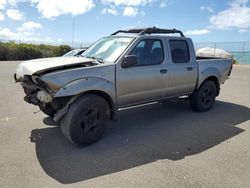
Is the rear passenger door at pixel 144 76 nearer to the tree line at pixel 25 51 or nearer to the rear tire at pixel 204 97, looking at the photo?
the rear tire at pixel 204 97

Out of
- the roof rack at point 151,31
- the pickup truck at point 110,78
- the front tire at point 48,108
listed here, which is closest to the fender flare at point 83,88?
the pickup truck at point 110,78

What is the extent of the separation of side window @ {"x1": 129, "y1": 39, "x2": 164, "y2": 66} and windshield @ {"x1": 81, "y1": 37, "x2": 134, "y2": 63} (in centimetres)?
25

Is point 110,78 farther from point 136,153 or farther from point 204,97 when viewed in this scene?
point 204,97

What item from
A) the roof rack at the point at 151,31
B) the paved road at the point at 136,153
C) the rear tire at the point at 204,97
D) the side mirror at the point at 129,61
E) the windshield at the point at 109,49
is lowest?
the paved road at the point at 136,153

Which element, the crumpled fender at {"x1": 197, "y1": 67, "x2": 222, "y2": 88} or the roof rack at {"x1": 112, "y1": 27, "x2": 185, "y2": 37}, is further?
the crumpled fender at {"x1": 197, "y1": 67, "x2": 222, "y2": 88}

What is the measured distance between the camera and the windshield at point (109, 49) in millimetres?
5175

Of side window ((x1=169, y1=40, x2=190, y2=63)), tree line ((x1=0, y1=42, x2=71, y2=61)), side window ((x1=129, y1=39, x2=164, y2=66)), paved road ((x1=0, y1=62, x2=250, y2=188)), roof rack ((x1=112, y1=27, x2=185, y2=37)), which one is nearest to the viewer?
paved road ((x1=0, y1=62, x2=250, y2=188))

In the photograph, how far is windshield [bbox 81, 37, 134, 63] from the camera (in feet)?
17.0

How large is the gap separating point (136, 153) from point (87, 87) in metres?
1.38

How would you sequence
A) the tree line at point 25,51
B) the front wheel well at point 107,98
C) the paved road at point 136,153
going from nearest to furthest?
the paved road at point 136,153 < the front wheel well at point 107,98 < the tree line at point 25,51

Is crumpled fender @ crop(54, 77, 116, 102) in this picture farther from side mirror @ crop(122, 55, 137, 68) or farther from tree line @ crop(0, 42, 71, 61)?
tree line @ crop(0, 42, 71, 61)

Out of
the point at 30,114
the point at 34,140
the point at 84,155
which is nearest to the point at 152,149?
the point at 84,155

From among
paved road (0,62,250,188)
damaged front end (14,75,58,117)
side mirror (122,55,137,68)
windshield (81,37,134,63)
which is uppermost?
windshield (81,37,134,63)

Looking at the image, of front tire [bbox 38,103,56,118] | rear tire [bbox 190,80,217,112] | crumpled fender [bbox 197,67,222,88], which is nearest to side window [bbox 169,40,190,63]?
crumpled fender [bbox 197,67,222,88]
